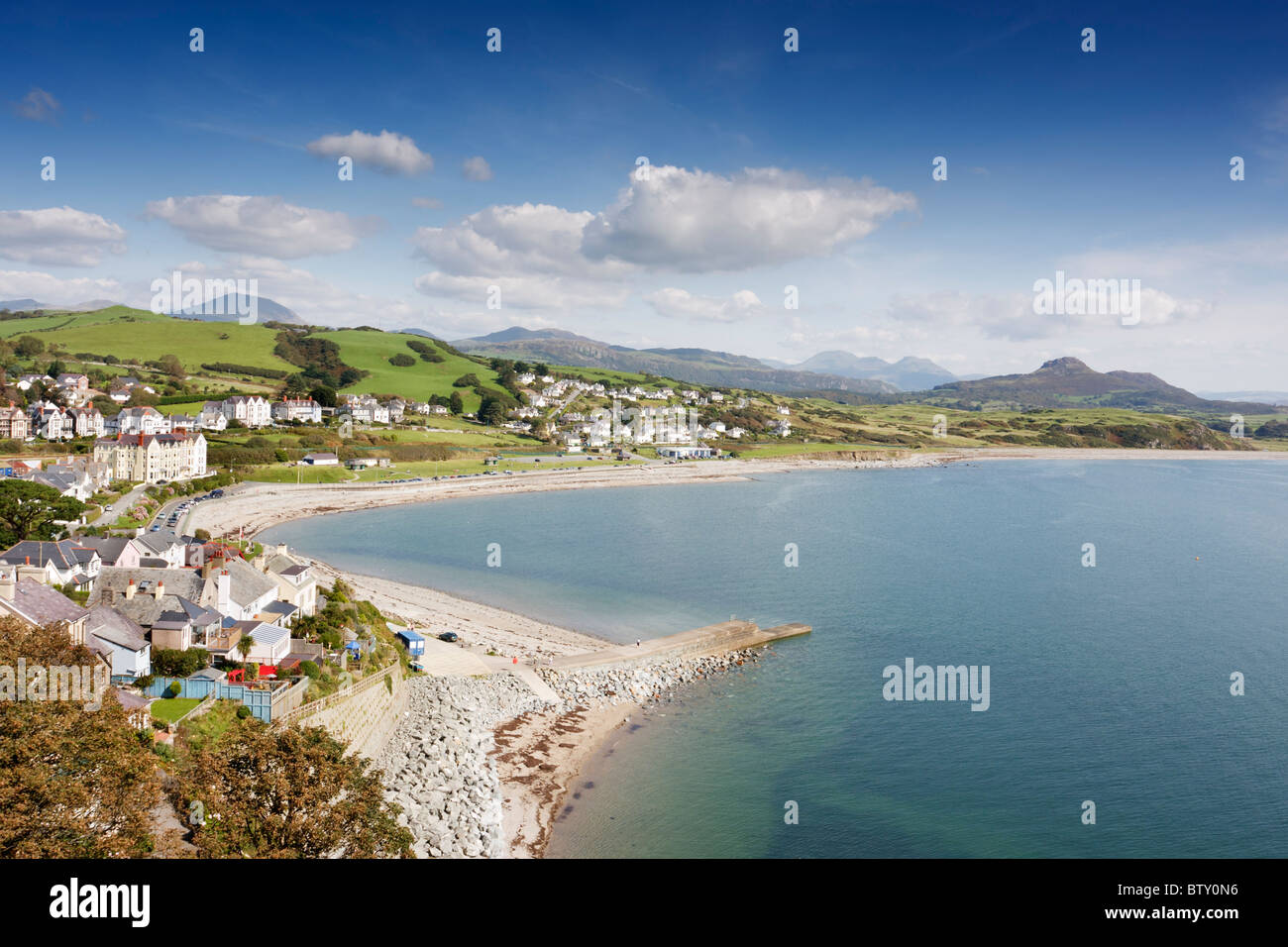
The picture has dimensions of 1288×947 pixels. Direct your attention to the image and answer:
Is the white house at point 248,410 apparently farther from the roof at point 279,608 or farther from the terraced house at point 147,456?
the roof at point 279,608

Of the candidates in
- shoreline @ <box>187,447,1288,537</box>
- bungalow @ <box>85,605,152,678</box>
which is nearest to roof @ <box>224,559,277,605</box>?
bungalow @ <box>85,605,152,678</box>

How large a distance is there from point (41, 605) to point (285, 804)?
15276mm

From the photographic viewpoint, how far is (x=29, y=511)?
37.2 metres

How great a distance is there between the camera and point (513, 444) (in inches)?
4318

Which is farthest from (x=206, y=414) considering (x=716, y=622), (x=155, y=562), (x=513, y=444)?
(x=716, y=622)

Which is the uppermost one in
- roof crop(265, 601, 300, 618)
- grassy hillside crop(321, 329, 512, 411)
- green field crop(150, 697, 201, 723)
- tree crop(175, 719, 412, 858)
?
grassy hillside crop(321, 329, 512, 411)

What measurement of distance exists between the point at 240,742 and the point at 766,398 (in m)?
177

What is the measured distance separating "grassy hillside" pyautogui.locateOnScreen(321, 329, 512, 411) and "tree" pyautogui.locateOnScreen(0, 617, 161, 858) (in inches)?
4571

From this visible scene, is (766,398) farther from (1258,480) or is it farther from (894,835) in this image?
(894,835)

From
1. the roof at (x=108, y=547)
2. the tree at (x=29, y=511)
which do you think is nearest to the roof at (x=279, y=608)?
the roof at (x=108, y=547)

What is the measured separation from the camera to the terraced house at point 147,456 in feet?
211

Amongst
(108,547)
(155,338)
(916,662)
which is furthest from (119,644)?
(155,338)

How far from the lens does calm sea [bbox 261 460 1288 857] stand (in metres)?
21.2

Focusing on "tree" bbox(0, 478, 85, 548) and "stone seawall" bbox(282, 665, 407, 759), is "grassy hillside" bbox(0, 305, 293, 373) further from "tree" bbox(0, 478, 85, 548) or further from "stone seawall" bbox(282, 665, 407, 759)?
"stone seawall" bbox(282, 665, 407, 759)
